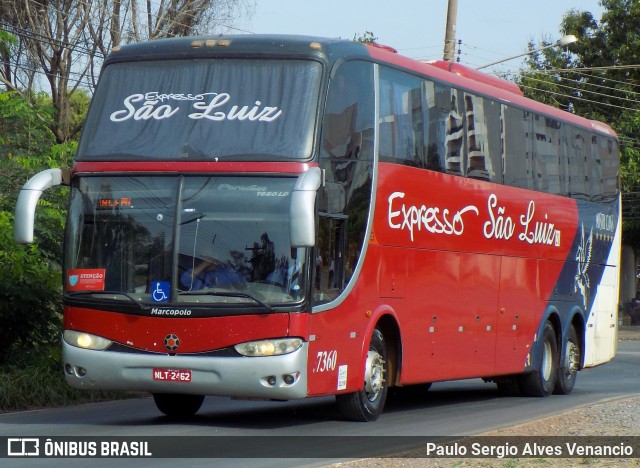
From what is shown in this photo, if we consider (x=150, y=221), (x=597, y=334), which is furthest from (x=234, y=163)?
(x=597, y=334)

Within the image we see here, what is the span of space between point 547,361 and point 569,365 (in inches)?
40.1

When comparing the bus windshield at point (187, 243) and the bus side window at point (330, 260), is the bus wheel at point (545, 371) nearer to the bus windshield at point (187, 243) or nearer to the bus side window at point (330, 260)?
the bus side window at point (330, 260)

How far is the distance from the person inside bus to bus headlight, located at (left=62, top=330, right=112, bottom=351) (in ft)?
3.45

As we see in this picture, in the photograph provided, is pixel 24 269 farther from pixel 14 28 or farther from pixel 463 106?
pixel 14 28

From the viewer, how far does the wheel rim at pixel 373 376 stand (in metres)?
14.5

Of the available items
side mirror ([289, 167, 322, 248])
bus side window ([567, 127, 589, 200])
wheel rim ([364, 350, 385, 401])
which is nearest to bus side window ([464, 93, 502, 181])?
bus side window ([567, 127, 589, 200])

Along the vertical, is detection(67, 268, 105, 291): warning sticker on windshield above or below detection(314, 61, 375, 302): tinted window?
below

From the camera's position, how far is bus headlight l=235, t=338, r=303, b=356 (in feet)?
42.1

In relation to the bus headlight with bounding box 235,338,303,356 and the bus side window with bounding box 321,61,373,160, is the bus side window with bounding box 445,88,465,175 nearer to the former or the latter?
the bus side window with bounding box 321,61,373,160

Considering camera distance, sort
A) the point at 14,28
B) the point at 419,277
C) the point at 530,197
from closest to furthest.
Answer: the point at 419,277 → the point at 530,197 → the point at 14,28

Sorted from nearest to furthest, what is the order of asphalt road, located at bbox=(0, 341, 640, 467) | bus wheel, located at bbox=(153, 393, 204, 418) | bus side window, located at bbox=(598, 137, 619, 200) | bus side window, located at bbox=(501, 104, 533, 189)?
asphalt road, located at bbox=(0, 341, 640, 467), bus wheel, located at bbox=(153, 393, 204, 418), bus side window, located at bbox=(501, 104, 533, 189), bus side window, located at bbox=(598, 137, 619, 200)

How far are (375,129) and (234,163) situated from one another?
6.55 feet

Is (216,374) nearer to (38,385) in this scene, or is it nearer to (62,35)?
(38,385)

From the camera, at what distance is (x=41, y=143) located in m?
23.5
